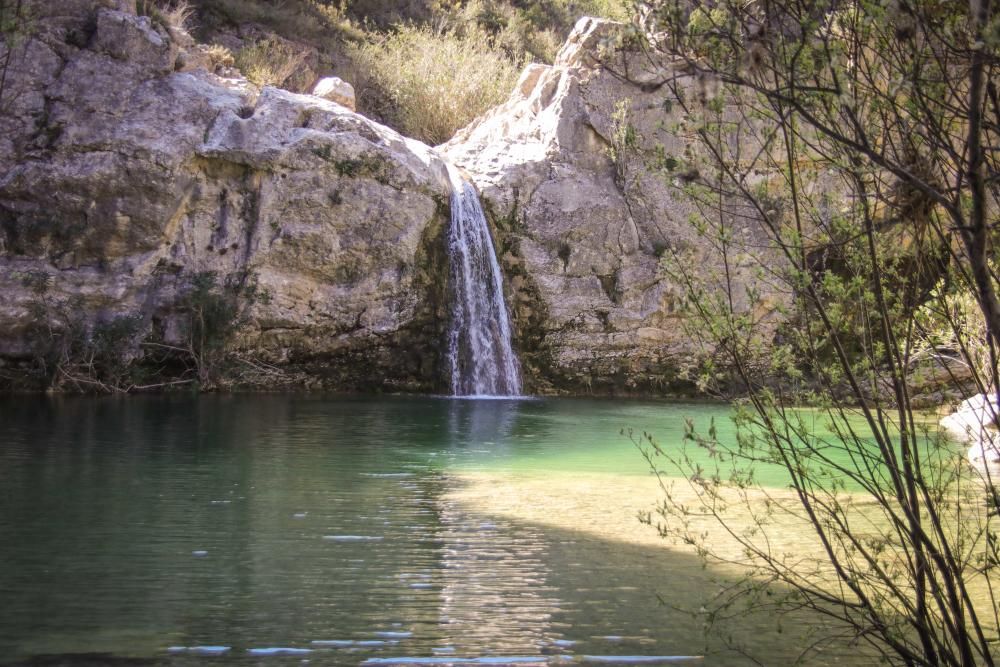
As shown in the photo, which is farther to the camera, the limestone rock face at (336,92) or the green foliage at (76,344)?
the limestone rock face at (336,92)

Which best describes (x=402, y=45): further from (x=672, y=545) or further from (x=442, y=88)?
(x=672, y=545)

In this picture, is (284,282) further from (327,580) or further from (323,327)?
(327,580)

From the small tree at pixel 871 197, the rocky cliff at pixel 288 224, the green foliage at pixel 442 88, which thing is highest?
the green foliage at pixel 442 88

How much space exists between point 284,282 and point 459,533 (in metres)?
12.4

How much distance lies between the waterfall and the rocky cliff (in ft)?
0.99

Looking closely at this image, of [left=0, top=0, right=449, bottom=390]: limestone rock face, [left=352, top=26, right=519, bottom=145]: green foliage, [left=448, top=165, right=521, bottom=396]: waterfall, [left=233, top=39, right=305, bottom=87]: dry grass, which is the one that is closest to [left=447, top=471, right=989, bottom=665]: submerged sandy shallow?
[left=448, top=165, right=521, bottom=396]: waterfall

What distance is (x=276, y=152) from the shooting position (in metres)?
17.1

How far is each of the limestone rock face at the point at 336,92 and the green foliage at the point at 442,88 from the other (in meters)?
5.36

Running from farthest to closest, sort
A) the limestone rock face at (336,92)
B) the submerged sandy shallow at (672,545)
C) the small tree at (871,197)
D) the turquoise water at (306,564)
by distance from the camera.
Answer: the limestone rock face at (336,92) < the submerged sandy shallow at (672,545) < the turquoise water at (306,564) < the small tree at (871,197)

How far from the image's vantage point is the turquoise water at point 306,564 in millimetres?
3537

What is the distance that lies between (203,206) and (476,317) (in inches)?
200

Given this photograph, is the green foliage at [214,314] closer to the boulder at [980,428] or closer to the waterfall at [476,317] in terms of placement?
the waterfall at [476,317]

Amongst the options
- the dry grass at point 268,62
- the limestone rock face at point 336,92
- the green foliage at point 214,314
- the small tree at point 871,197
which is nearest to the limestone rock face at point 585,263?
the limestone rock face at point 336,92

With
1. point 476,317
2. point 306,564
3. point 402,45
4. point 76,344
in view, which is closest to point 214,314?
point 76,344
